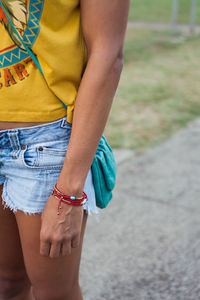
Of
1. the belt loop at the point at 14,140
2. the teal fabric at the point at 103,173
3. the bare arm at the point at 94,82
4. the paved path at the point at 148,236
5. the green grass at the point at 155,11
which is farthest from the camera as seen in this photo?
the green grass at the point at 155,11

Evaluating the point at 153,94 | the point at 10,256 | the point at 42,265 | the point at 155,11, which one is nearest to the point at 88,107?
the point at 42,265

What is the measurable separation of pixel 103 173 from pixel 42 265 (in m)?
0.34

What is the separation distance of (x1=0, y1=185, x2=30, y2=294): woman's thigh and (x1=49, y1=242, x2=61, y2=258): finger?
26 centimetres

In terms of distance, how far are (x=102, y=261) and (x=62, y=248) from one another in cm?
158

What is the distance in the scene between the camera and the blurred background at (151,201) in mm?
2600

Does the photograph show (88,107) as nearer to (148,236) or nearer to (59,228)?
(59,228)

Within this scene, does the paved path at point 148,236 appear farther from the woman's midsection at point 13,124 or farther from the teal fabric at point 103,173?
the woman's midsection at point 13,124

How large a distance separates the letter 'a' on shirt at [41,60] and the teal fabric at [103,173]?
19 cm

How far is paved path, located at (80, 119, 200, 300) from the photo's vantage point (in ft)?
8.36

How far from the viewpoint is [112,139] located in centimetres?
471

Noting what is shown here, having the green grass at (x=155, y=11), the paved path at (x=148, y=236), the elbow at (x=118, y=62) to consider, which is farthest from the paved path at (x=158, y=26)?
the elbow at (x=118, y=62)

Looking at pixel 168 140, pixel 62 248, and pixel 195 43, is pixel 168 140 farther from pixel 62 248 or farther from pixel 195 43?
pixel 195 43

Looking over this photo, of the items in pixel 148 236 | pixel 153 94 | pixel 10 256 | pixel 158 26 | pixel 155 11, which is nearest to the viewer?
pixel 10 256

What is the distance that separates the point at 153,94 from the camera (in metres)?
6.43
